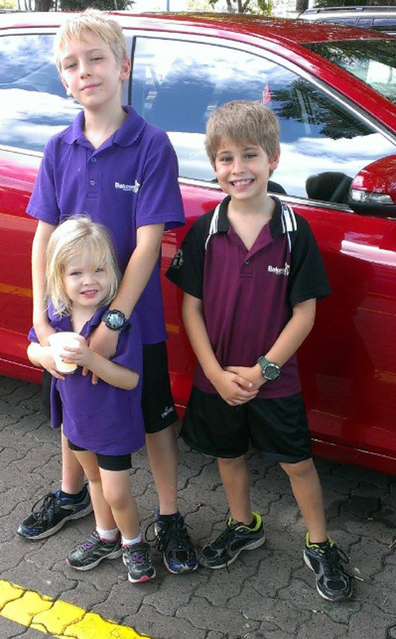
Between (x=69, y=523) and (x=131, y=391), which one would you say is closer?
(x=131, y=391)

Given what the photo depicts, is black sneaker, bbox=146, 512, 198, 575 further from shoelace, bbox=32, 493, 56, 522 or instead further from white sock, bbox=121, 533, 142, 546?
shoelace, bbox=32, 493, 56, 522

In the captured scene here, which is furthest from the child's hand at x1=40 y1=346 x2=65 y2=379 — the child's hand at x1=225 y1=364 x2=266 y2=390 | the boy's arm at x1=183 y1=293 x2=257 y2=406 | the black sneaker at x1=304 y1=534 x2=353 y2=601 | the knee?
the black sneaker at x1=304 y1=534 x2=353 y2=601

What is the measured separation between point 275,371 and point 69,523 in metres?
1.10

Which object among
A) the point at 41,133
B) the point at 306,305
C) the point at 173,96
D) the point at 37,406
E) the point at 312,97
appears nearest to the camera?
the point at 306,305

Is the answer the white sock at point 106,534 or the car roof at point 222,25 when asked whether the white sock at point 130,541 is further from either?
the car roof at point 222,25

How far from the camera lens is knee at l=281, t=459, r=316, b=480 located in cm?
253

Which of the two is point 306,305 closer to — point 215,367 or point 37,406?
point 215,367

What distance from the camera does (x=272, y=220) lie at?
2.38 m

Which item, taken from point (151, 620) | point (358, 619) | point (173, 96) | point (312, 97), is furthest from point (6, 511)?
point (312, 97)

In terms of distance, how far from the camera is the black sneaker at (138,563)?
2.62 m

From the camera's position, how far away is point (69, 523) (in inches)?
117

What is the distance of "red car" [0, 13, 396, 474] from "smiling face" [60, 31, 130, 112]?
1.79 feet

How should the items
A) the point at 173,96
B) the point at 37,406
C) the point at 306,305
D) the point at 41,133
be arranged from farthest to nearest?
the point at 37,406
the point at 41,133
the point at 173,96
the point at 306,305

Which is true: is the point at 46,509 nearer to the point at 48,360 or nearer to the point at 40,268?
the point at 48,360
